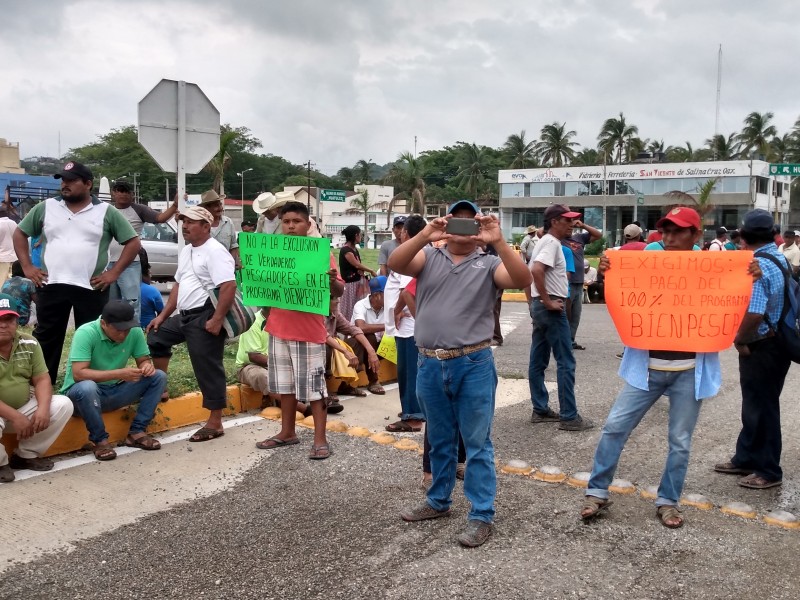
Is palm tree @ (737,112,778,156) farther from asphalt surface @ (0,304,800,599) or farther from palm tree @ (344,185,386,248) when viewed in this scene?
asphalt surface @ (0,304,800,599)

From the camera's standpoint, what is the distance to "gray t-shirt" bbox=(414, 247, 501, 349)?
161 inches

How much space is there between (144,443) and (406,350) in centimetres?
223

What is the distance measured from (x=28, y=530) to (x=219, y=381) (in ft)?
6.80

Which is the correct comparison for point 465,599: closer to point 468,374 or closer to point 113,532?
point 468,374

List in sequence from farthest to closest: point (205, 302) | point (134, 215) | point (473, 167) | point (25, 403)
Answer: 1. point (473, 167)
2. point (134, 215)
3. point (205, 302)
4. point (25, 403)

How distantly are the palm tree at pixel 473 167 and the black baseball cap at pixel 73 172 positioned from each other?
81012mm

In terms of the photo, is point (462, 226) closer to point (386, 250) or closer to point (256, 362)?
point (256, 362)

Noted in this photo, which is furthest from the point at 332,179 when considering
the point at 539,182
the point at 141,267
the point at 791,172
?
the point at 141,267

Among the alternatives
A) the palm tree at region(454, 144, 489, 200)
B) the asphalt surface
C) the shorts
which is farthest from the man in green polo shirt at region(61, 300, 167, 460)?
the palm tree at region(454, 144, 489, 200)

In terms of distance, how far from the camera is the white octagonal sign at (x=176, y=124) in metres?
7.44

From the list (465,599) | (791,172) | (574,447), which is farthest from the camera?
(791,172)

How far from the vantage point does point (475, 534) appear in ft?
Answer: 13.4

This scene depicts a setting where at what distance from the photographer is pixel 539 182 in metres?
62.8

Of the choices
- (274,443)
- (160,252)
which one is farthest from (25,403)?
(160,252)
